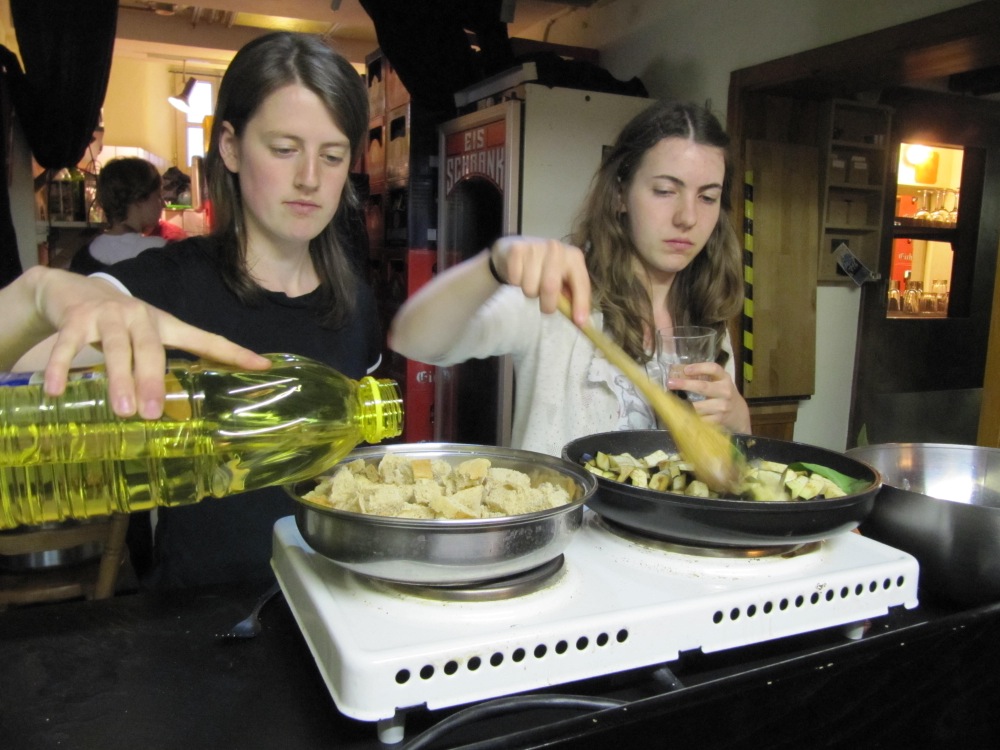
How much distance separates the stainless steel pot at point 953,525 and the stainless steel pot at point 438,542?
0.49m

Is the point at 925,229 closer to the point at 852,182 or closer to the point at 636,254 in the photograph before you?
the point at 852,182

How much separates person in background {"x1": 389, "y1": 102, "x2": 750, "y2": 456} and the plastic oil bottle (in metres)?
0.43

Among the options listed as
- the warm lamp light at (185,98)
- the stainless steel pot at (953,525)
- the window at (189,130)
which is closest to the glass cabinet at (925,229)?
the stainless steel pot at (953,525)

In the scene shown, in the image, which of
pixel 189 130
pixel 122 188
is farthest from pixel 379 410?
pixel 189 130

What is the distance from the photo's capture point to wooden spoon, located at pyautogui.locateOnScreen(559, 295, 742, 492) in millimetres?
896

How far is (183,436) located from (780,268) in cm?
279

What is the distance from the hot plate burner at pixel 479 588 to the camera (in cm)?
71

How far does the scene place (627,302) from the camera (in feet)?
4.88

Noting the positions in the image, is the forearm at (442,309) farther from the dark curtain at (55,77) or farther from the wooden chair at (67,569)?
the dark curtain at (55,77)

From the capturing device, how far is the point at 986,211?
4020 mm

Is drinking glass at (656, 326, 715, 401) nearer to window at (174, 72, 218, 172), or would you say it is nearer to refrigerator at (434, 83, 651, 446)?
refrigerator at (434, 83, 651, 446)

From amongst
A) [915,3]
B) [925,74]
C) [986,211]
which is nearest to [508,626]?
→ [915,3]

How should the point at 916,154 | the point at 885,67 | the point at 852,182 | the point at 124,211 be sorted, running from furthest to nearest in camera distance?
1. the point at 916,154
2. the point at 124,211
3. the point at 852,182
4. the point at 885,67

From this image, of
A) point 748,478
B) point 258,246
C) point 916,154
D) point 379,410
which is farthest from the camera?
point 916,154
